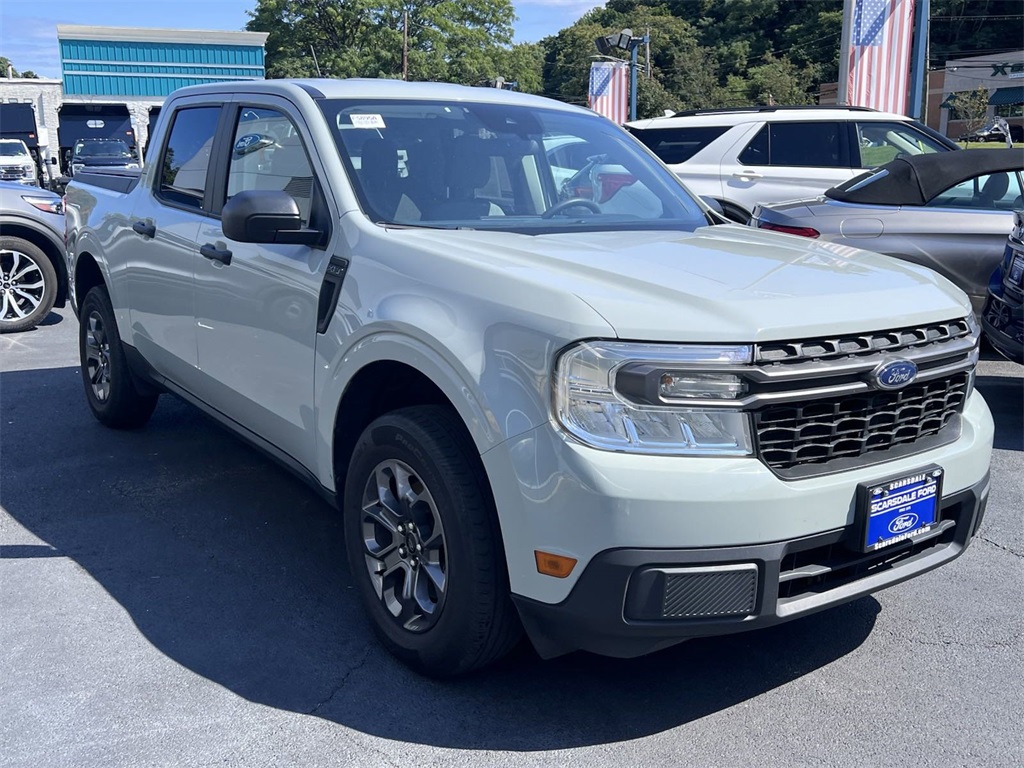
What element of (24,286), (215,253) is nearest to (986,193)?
(215,253)

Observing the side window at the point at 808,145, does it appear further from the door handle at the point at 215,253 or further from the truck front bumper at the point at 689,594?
the truck front bumper at the point at 689,594

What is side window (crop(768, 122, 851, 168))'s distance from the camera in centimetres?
1012

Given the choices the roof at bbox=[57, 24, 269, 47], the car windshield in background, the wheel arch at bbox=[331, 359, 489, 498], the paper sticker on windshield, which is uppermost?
the roof at bbox=[57, 24, 269, 47]

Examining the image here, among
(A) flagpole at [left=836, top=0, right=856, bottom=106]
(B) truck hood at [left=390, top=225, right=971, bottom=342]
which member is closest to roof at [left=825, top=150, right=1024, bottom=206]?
(B) truck hood at [left=390, top=225, right=971, bottom=342]

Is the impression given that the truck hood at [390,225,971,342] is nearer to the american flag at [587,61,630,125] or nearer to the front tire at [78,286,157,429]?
the front tire at [78,286,157,429]

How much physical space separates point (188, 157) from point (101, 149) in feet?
75.4

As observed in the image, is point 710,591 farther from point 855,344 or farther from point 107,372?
point 107,372

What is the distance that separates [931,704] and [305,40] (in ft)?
202

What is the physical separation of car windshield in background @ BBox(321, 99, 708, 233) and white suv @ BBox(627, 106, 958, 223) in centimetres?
594

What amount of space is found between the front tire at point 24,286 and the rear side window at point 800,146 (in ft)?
22.3

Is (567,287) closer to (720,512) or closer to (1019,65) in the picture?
(720,512)

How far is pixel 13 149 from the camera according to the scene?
87.4 ft

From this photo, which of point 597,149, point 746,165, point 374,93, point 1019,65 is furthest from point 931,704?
point 1019,65

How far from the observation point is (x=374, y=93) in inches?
155
